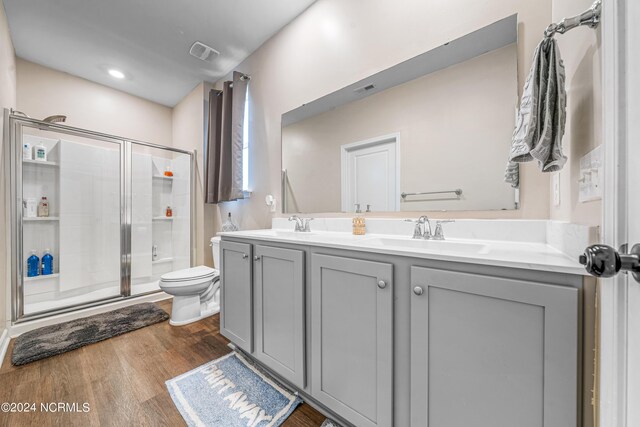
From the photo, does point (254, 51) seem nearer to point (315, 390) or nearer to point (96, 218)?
point (96, 218)

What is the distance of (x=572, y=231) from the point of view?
28.3 inches

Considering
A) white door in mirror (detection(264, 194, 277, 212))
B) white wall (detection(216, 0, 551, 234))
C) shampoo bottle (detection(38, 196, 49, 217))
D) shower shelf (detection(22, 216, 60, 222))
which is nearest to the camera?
white wall (detection(216, 0, 551, 234))

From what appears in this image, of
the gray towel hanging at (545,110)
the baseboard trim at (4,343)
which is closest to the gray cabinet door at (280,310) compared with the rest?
the gray towel hanging at (545,110)

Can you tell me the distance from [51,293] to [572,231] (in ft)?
12.7

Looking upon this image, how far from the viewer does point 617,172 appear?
416mm

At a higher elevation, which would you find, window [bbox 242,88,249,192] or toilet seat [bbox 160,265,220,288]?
window [bbox 242,88,249,192]

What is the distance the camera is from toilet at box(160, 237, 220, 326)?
2.05 meters

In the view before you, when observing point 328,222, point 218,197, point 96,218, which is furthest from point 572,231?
point 96,218

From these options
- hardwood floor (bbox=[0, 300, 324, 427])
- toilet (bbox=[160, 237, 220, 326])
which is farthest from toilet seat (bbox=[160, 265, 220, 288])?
hardwood floor (bbox=[0, 300, 324, 427])

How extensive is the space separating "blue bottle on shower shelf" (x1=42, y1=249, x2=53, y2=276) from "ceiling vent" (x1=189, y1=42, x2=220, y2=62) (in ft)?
8.08

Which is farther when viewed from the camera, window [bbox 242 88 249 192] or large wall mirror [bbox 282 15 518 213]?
window [bbox 242 88 249 192]

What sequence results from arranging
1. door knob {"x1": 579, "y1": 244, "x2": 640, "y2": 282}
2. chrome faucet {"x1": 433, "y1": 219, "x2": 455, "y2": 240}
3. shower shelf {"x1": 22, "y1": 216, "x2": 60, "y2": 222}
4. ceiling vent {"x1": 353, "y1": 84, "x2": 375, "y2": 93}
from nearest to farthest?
door knob {"x1": 579, "y1": 244, "x2": 640, "y2": 282}, chrome faucet {"x1": 433, "y1": 219, "x2": 455, "y2": 240}, ceiling vent {"x1": 353, "y1": 84, "x2": 375, "y2": 93}, shower shelf {"x1": 22, "y1": 216, "x2": 60, "y2": 222}

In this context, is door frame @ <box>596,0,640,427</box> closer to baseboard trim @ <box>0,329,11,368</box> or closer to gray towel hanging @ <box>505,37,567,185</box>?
gray towel hanging @ <box>505,37,567,185</box>

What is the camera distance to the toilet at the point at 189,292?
2.05m
